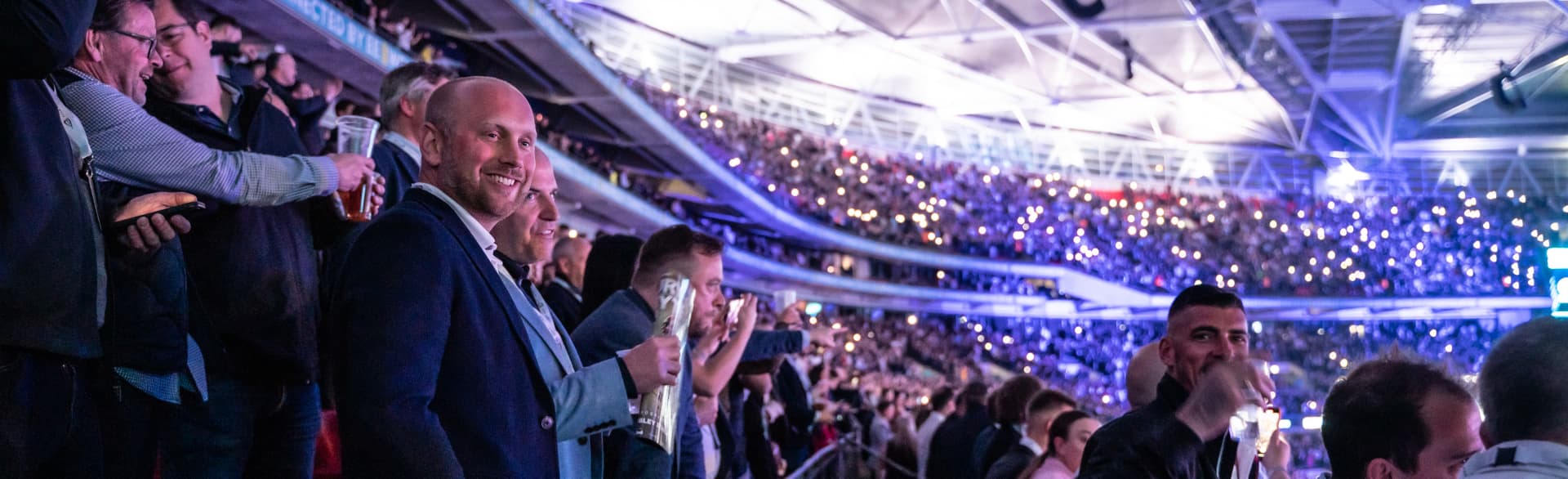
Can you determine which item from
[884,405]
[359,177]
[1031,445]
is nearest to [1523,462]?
[359,177]

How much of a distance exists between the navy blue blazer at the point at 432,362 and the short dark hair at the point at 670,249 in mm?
1477

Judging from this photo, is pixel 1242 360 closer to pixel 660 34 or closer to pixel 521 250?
pixel 521 250

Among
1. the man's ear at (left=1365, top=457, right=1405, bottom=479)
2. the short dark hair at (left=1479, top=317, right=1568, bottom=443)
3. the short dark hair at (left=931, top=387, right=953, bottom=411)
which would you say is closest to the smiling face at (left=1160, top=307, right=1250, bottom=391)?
the man's ear at (left=1365, top=457, right=1405, bottom=479)

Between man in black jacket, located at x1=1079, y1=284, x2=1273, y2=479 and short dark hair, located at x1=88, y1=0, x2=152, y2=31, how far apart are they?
2.31 metres

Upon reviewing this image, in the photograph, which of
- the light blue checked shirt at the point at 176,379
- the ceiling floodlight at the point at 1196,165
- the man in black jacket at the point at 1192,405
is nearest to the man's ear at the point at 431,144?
the light blue checked shirt at the point at 176,379

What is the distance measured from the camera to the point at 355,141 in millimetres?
3408

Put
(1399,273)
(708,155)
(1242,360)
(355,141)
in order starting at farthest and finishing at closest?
(1399,273), (708,155), (355,141), (1242,360)

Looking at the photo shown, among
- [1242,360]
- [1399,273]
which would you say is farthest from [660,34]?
[1242,360]

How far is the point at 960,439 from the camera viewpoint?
29.1 ft

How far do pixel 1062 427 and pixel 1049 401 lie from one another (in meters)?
1.15

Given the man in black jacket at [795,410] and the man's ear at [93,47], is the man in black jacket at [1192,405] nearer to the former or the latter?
the man's ear at [93,47]

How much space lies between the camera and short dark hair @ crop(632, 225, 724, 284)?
13.3ft

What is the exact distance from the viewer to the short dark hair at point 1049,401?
654 centimetres

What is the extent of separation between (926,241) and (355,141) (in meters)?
38.9
